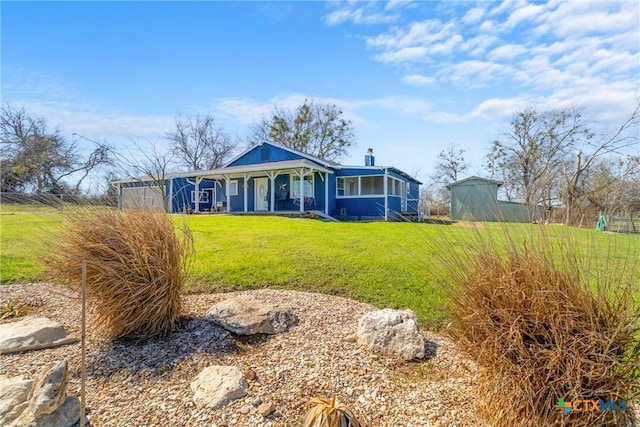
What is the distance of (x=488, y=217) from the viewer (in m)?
2.51

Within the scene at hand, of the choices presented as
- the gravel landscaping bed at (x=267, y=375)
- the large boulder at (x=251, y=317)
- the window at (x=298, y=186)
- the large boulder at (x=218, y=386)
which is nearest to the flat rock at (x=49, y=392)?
the gravel landscaping bed at (x=267, y=375)

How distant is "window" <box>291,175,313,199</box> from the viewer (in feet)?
56.5

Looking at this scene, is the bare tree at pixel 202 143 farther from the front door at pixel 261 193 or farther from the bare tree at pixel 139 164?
the bare tree at pixel 139 164

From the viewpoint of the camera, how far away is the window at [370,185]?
18208 millimetres

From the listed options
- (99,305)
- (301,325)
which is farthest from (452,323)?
(99,305)

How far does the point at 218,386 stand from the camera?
7.43 feet

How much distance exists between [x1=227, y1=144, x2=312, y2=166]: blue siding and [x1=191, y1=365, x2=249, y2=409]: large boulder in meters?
16.9

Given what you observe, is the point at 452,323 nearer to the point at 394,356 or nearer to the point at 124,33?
the point at 394,356

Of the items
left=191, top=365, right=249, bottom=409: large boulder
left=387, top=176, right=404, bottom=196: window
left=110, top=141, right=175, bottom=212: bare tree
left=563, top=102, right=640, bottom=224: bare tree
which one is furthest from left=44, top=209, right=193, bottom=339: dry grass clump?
left=563, top=102, right=640, bottom=224: bare tree

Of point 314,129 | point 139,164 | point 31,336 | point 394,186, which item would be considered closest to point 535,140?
point 394,186

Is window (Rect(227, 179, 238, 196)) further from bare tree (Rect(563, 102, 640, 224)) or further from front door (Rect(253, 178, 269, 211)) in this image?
bare tree (Rect(563, 102, 640, 224))

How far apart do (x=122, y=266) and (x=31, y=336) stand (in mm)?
1155

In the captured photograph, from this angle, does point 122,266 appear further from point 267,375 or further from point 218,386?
point 267,375

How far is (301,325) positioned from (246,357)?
72 centimetres
